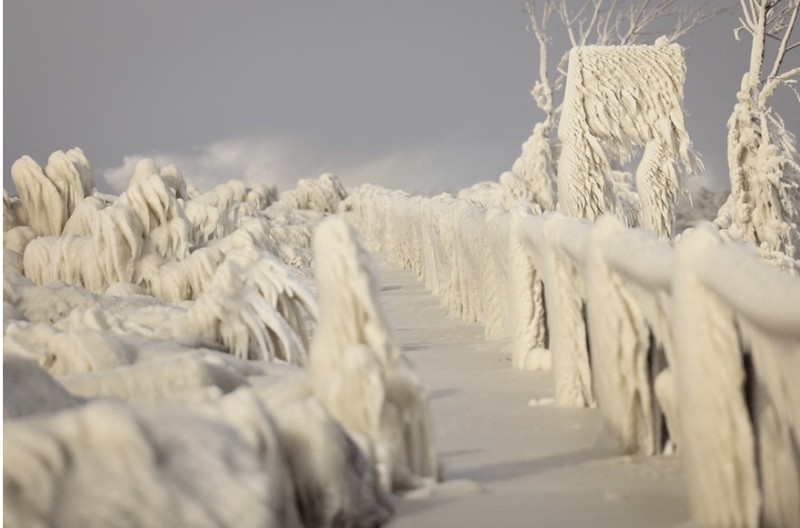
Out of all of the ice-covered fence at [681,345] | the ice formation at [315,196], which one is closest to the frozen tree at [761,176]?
the ice-covered fence at [681,345]

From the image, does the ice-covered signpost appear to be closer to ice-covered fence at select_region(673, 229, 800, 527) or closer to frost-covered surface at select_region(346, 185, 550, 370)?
frost-covered surface at select_region(346, 185, 550, 370)

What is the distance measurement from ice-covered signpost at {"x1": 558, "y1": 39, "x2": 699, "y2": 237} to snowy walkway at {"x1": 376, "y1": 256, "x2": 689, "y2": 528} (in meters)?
6.34

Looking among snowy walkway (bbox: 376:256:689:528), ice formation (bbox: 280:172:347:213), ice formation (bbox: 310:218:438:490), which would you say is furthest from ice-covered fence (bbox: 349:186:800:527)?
ice formation (bbox: 280:172:347:213)

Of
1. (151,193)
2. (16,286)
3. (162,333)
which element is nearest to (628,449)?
(162,333)

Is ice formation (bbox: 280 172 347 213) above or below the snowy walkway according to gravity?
above

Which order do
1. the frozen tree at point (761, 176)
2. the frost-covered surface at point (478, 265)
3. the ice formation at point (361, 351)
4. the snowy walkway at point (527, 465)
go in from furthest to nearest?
1. the frozen tree at point (761, 176)
2. the frost-covered surface at point (478, 265)
3. the ice formation at point (361, 351)
4. the snowy walkway at point (527, 465)

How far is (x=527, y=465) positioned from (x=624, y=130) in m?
11.5

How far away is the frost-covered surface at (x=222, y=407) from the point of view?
3.10m

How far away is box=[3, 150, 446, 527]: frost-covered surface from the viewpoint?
10.2 ft

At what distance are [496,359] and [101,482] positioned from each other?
6.86 meters

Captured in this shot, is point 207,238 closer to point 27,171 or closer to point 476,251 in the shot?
point 27,171

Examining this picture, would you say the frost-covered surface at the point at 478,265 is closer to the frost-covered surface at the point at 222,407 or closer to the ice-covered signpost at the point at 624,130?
the ice-covered signpost at the point at 624,130

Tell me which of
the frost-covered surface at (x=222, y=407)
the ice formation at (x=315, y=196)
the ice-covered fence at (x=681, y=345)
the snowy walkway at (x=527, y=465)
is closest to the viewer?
the frost-covered surface at (x=222, y=407)

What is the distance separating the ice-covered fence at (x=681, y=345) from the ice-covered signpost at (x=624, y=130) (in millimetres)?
6333
